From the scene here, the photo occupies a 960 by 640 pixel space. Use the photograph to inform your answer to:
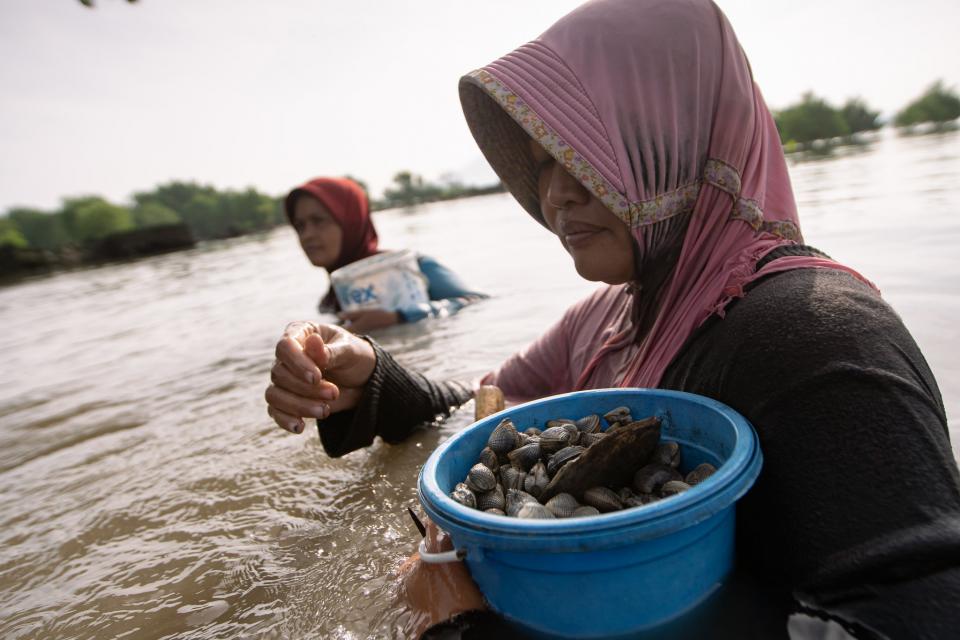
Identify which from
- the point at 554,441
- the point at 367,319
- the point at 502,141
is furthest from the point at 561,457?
the point at 367,319

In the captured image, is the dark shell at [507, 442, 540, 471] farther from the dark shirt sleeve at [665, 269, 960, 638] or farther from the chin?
the chin

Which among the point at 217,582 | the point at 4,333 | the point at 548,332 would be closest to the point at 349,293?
the point at 548,332

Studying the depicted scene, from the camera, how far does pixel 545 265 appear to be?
8.00m

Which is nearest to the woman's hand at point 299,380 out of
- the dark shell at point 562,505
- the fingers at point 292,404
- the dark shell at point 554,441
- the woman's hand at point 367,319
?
the fingers at point 292,404

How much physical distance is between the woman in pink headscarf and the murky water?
473mm

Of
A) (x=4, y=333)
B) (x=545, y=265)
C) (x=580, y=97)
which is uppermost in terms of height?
(x=580, y=97)

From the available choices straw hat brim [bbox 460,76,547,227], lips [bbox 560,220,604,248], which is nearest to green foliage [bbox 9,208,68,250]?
straw hat brim [bbox 460,76,547,227]

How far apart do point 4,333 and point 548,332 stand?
12021 mm

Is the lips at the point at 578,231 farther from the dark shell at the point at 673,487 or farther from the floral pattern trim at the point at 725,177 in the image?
the dark shell at the point at 673,487

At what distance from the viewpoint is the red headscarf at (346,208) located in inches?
235

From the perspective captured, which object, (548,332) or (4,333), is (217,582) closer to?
(548,332)

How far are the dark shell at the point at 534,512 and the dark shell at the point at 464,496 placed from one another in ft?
0.41

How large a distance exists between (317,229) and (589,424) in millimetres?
5227

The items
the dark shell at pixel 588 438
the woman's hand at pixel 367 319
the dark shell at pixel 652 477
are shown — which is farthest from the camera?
the woman's hand at pixel 367 319
